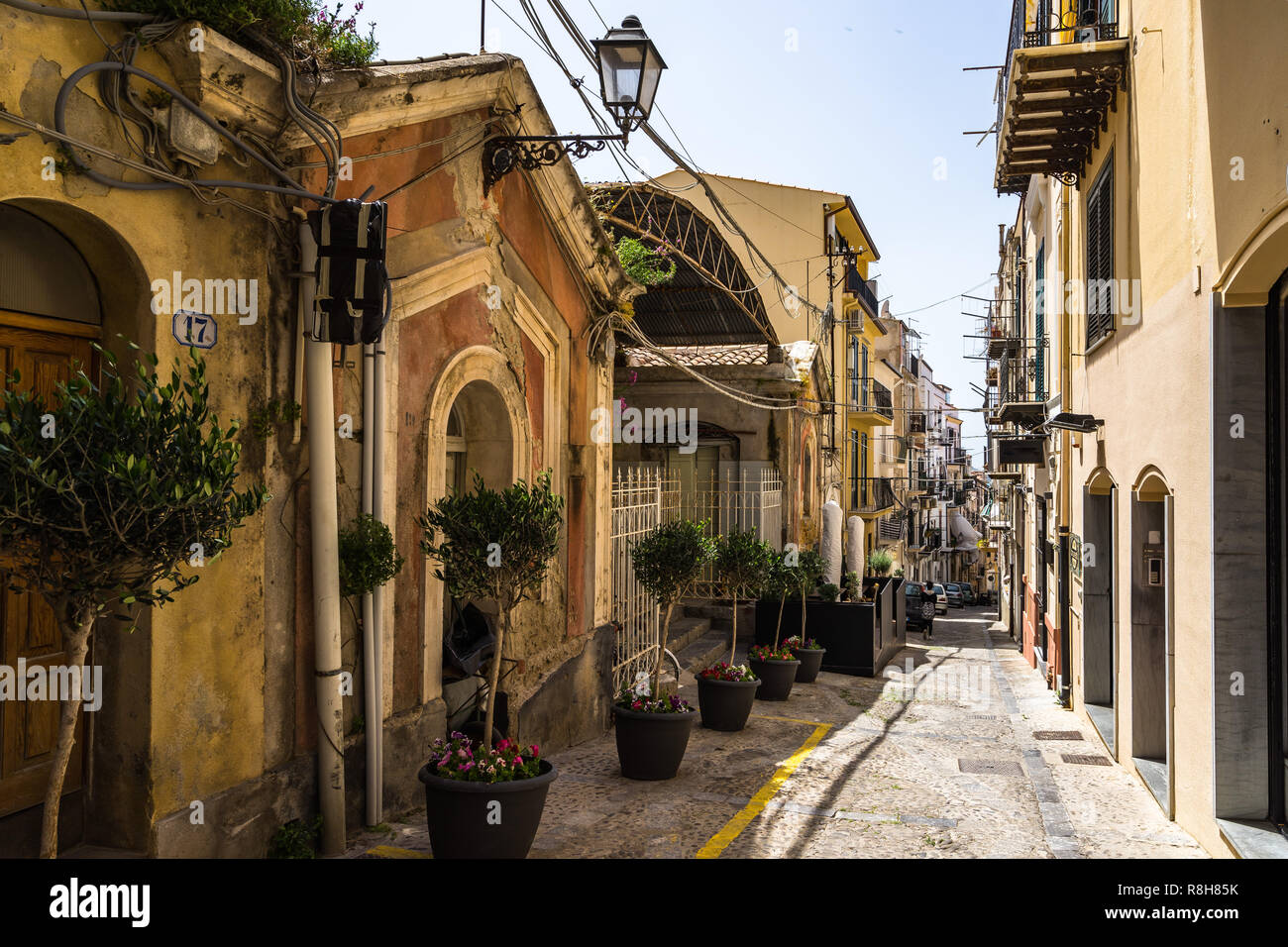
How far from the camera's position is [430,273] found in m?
6.98

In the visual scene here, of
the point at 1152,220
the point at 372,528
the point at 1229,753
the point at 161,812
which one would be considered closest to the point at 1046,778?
the point at 1229,753

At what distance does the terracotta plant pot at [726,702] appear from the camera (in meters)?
10.5

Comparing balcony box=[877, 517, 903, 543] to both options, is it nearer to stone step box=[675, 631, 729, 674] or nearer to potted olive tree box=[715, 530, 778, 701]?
stone step box=[675, 631, 729, 674]

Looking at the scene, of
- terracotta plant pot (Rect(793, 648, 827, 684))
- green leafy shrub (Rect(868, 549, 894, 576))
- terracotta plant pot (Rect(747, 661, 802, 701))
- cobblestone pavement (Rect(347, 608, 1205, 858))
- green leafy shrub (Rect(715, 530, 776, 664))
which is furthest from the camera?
green leafy shrub (Rect(868, 549, 894, 576))

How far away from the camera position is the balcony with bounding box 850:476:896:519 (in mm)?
31031

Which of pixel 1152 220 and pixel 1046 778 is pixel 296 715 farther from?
pixel 1152 220

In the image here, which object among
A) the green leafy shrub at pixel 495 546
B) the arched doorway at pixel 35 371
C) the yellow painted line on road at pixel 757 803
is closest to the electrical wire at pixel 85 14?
the arched doorway at pixel 35 371

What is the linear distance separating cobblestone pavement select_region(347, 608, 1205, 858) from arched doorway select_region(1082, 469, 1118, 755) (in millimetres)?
454

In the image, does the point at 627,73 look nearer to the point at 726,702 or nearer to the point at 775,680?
the point at 726,702

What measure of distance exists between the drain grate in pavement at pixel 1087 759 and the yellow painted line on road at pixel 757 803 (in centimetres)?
249

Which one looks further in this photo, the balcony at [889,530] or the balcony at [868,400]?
the balcony at [889,530]

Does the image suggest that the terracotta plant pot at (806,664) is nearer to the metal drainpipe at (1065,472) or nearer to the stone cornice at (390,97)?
the metal drainpipe at (1065,472)

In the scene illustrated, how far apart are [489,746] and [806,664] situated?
8.63 m

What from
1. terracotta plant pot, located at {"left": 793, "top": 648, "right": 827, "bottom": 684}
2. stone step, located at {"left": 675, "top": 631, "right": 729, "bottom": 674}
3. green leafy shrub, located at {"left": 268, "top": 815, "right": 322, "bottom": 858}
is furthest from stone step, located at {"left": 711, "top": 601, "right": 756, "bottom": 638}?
green leafy shrub, located at {"left": 268, "top": 815, "right": 322, "bottom": 858}
